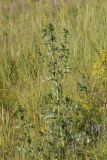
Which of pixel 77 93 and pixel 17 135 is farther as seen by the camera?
pixel 77 93

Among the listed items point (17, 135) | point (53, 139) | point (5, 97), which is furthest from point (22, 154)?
point (5, 97)

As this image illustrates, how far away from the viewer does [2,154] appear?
2.64 m

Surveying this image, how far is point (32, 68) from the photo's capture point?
397 centimetres

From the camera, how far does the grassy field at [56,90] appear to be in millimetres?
2486

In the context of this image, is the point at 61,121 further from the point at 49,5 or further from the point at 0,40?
the point at 49,5

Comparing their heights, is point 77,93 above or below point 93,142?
above

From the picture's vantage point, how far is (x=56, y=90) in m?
2.53

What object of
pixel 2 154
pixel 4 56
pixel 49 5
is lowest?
pixel 2 154

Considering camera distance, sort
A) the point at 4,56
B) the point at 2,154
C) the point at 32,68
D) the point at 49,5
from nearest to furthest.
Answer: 1. the point at 2,154
2. the point at 32,68
3. the point at 4,56
4. the point at 49,5

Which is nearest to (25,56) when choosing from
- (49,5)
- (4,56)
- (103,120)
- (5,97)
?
(4,56)

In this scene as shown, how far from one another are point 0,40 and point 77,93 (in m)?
2.13

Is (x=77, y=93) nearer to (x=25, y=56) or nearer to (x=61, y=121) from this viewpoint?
(x=61, y=121)

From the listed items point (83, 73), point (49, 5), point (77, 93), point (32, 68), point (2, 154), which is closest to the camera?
point (2, 154)

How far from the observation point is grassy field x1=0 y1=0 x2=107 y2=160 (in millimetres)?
2486
